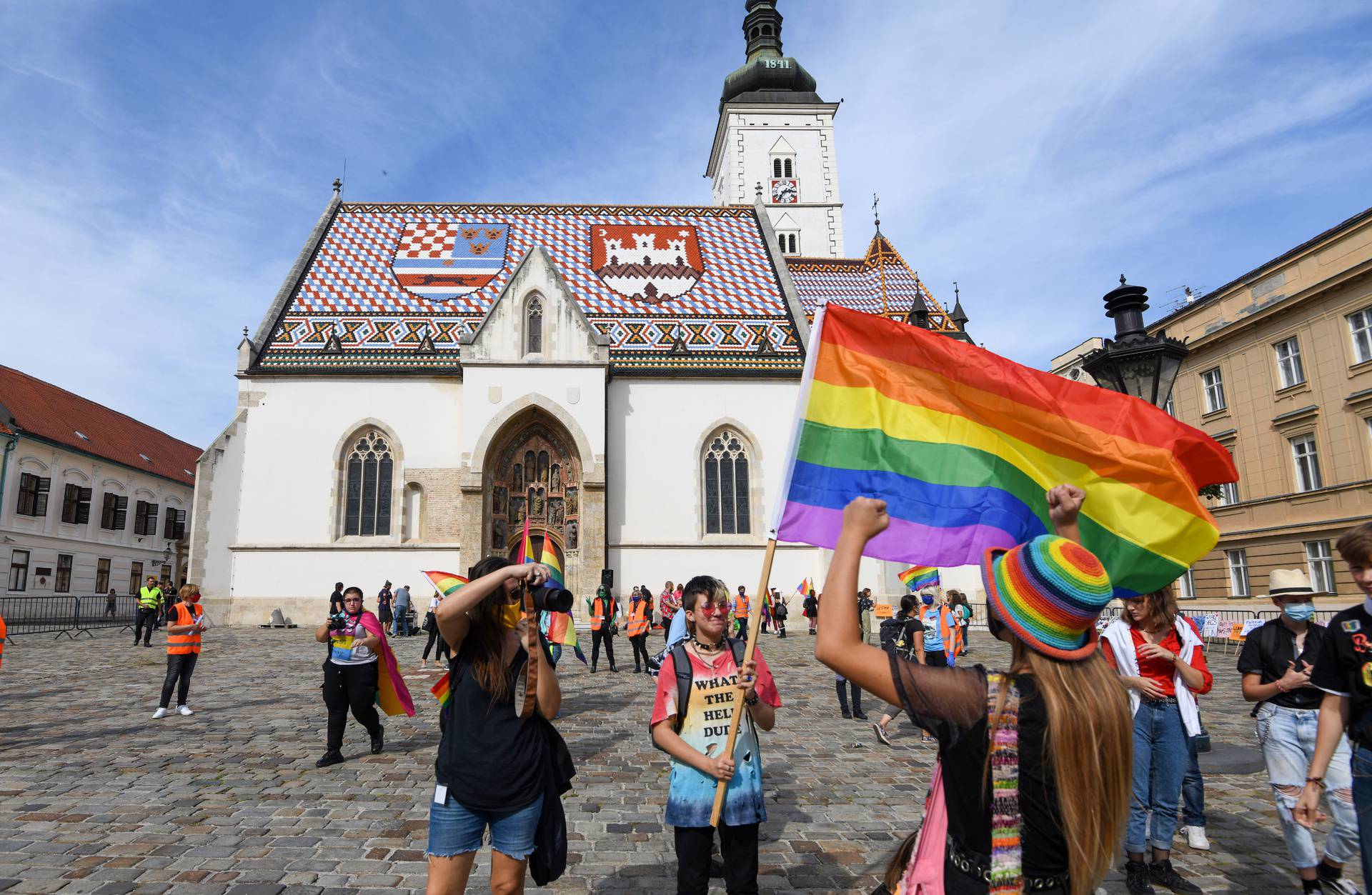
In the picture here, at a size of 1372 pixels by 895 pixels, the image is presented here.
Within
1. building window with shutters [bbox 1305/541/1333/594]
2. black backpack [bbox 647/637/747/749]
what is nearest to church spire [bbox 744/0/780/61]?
building window with shutters [bbox 1305/541/1333/594]

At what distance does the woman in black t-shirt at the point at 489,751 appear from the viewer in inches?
124

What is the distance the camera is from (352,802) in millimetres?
6195

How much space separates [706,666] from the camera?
3799 mm

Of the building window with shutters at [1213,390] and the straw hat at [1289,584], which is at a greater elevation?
the building window with shutters at [1213,390]

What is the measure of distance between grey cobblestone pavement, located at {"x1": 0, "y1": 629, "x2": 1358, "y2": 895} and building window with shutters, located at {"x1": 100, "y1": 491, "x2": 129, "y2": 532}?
30.8m

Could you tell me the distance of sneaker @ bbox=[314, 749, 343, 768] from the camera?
7328 millimetres

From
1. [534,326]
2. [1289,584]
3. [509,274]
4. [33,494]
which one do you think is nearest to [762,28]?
[509,274]

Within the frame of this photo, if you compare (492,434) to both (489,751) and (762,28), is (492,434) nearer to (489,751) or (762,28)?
(489,751)

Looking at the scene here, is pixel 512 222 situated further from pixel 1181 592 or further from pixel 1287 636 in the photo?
pixel 1287 636

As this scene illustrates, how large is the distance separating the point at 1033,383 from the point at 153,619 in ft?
72.4

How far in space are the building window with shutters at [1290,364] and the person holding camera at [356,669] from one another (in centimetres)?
2620

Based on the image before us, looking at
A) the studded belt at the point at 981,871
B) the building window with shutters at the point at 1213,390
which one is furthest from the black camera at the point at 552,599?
the building window with shutters at the point at 1213,390

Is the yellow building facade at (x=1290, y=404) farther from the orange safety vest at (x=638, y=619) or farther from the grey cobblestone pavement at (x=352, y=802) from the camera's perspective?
→ the orange safety vest at (x=638, y=619)

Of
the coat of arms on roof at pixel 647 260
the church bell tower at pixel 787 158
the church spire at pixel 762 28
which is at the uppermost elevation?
the church spire at pixel 762 28
